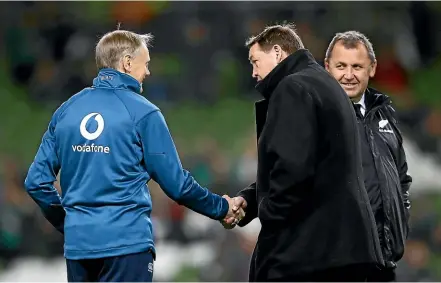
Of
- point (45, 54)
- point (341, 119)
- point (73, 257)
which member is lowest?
point (73, 257)

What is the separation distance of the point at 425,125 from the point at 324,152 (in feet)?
19.3

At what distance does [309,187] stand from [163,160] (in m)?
0.62

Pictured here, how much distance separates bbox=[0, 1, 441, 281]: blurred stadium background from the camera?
9000mm

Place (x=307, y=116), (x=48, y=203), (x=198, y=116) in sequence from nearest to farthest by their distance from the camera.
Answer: (x=307, y=116) < (x=48, y=203) < (x=198, y=116)

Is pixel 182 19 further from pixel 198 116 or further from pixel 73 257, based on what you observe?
pixel 73 257

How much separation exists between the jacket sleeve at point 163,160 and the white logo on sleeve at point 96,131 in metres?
0.15

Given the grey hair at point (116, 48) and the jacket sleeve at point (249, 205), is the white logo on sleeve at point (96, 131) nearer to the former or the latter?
the grey hair at point (116, 48)

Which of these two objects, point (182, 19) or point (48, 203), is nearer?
point (48, 203)

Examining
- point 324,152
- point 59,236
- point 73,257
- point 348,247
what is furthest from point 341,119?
point 59,236

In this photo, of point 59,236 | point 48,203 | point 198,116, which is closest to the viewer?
point 48,203

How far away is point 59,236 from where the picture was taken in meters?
8.59

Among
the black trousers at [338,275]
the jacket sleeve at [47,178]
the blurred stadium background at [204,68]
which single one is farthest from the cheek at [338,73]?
the blurred stadium background at [204,68]

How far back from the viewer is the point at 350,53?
4387mm

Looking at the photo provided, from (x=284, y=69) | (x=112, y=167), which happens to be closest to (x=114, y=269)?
(x=112, y=167)
